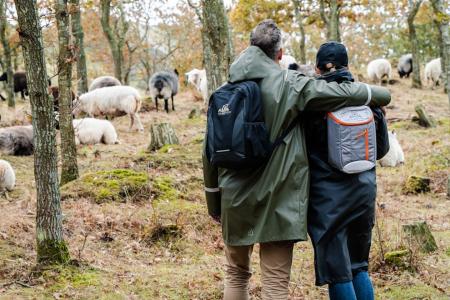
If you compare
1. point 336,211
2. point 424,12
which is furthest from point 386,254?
point 424,12

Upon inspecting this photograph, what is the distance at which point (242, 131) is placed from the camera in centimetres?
376

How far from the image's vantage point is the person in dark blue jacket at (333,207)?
12.7ft

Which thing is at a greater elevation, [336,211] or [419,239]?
[336,211]

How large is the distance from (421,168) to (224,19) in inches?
194

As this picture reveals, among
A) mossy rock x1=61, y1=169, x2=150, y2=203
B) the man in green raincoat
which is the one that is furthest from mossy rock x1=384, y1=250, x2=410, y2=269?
mossy rock x1=61, y1=169, x2=150, y2=203

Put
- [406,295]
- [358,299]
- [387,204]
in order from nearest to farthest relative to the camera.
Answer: [358,299] → [406,295] → [387,204]

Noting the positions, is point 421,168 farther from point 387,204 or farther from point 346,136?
point 346,136

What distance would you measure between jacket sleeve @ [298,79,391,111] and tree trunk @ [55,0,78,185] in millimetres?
4600

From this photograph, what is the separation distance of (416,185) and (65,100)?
5.89 metres

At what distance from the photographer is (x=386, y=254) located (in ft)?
19.7

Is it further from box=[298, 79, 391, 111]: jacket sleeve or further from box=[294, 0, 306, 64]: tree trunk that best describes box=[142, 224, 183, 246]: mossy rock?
box=[294, 0, 306, 64]: tree trunk

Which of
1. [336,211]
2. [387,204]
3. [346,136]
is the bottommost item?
[387,204]

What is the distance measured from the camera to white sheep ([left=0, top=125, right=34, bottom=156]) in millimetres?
12227

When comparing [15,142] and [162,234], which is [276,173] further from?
[15,142]
